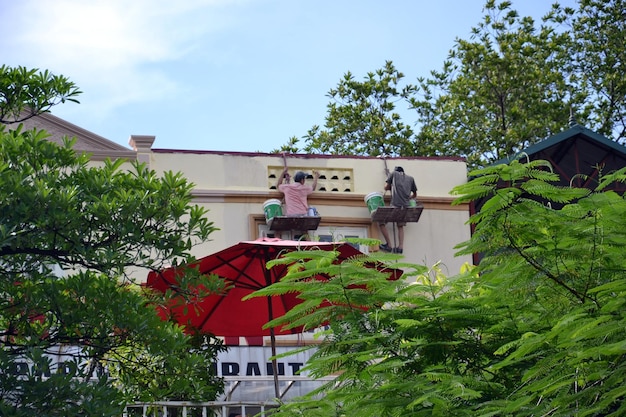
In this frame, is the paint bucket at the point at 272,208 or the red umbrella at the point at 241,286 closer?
the red umbrella at the point at 241,286

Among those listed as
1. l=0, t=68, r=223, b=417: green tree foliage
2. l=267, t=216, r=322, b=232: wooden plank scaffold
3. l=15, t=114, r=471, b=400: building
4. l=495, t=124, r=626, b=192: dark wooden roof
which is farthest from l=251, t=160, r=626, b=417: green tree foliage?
l=495, t=124, r=626, b=192: dark wooden roof

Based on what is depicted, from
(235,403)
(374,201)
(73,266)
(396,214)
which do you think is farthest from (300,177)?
(73,266)

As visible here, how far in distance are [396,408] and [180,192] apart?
3.66 metres

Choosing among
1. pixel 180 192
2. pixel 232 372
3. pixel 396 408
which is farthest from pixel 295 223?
pixel 396 408

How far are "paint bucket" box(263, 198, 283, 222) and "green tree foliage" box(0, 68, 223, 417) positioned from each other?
11.6 meters

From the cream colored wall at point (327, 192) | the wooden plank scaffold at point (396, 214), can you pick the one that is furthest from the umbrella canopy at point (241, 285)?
the wooden plank scaffold at point (396, 214)

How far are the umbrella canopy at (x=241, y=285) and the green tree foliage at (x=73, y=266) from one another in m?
0.96

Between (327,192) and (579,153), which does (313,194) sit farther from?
(579,153)

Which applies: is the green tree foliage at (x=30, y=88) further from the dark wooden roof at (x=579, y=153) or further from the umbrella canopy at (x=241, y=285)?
the dark wooden roof at (x=579, y=153)

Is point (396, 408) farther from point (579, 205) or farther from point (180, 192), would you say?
point (180, 192)

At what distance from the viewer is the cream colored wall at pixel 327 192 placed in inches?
864

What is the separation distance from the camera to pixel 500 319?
7.69 metres

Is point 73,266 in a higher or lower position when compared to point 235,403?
higher

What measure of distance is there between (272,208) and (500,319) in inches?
558
